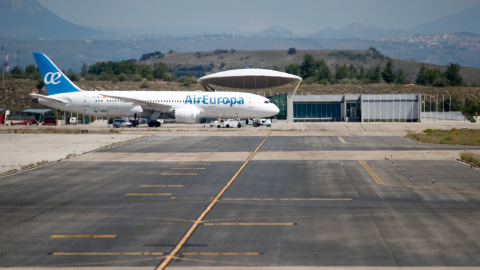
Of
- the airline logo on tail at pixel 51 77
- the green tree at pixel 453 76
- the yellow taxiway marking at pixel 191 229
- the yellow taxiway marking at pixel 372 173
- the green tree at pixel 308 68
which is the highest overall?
the green tree at pixel 308 68

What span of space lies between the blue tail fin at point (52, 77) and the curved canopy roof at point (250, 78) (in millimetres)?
29216

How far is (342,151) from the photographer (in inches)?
1788

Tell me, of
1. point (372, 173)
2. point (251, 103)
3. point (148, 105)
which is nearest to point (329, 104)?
point (251, 103)

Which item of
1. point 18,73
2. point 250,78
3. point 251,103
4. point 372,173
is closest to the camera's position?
point 372,173

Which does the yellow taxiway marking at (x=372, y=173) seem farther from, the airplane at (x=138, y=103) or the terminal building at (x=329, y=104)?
the terminal building at (x=329, y=104)

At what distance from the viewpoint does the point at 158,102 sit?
7581 cm

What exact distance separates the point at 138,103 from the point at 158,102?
2.64 m

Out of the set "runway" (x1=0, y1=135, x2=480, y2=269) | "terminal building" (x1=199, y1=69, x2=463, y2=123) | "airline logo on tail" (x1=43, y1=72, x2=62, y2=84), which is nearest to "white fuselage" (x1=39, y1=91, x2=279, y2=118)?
"airline logo on tail" (x1=43, y1=72, x2=62, y2=84)

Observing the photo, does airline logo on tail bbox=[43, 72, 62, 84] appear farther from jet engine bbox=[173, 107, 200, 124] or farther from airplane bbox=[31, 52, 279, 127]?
jet engine bbox=[173, 107, 200, 124]

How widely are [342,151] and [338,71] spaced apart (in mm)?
141021

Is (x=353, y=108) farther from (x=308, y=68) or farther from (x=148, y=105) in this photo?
(x=308, y=68)

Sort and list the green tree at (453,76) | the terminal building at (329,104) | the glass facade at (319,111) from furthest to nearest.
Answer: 1. the green tree at (453,76)
2. the glass facade at (319,111)
3. the terminal building at (329,104)

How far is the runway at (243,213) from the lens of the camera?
51.4ft

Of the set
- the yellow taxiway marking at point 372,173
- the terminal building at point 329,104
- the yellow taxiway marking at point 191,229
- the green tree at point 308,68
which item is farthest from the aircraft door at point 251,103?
the green tree at point 308,68
